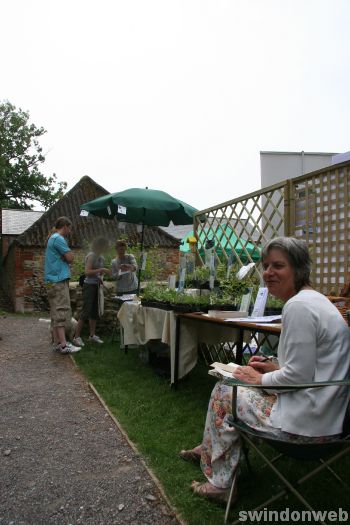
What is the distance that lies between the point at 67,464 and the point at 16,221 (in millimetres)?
18460

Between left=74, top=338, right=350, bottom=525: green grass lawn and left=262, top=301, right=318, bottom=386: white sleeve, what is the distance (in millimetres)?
781

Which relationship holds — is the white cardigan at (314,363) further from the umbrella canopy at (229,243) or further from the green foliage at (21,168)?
the green foliage at (21,168)

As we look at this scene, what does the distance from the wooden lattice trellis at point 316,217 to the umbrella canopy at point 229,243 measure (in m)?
0.03

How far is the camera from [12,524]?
6.48 ft

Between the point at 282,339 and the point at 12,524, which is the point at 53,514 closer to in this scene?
the point at 12,524

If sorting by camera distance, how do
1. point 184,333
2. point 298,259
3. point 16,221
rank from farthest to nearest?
point 16,221 → point 184,333 → point 298,259

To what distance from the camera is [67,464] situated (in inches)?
102

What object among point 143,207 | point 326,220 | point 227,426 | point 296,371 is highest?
point 143,207

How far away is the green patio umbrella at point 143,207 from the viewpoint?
5863 millimetres

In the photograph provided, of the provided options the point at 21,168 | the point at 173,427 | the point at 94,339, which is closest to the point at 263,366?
the point at 173,427

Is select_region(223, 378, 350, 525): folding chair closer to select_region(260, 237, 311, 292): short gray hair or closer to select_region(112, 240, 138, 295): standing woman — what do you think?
select_region(260, 237, 311, 292): short gray hair

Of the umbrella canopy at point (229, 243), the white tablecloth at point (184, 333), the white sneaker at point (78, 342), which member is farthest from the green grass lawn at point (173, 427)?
the umbrella canopy at point (229, 243)

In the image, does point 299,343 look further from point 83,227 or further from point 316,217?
point 83,227

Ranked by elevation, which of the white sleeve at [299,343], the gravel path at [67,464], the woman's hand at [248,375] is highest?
the white sleeve at [299,343]
